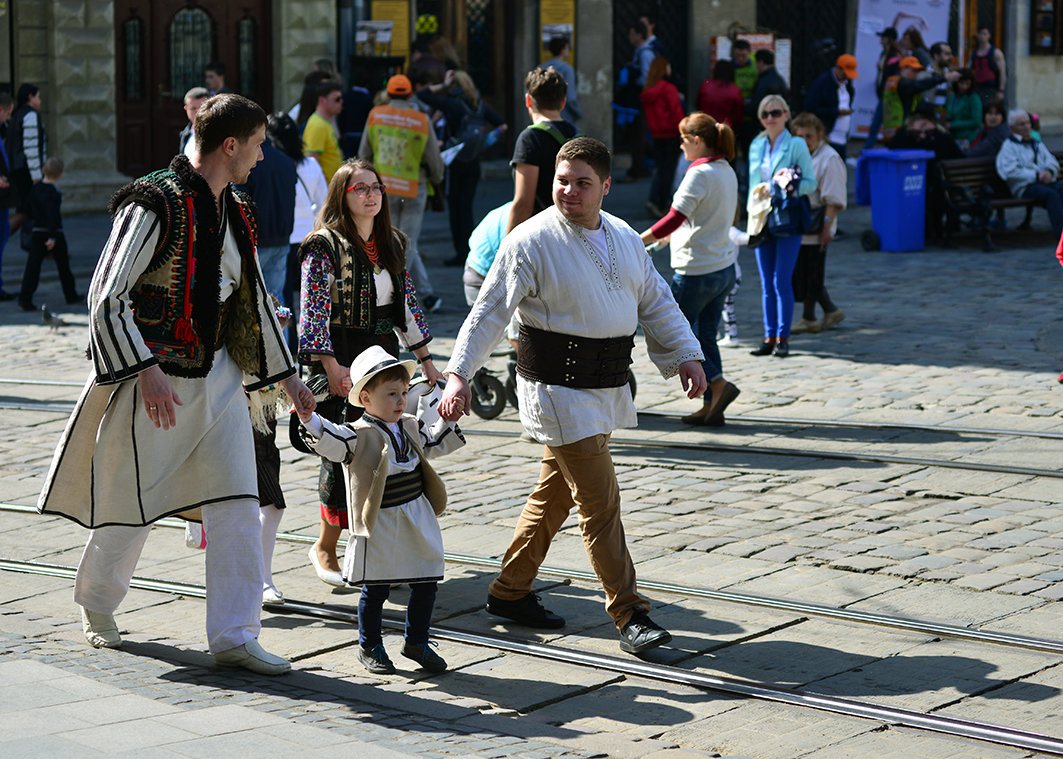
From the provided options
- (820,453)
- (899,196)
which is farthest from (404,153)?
(899,196)

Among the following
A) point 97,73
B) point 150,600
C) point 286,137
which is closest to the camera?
point 150,600

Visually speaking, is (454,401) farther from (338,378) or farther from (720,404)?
(720,404)

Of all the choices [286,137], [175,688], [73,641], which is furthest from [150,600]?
[286,137]

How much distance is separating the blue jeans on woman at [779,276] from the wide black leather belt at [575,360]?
228 inches

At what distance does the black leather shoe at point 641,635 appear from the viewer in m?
5.60

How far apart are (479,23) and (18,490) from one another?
57.8 feet

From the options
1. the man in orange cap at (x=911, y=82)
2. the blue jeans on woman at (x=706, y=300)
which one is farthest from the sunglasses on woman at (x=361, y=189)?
the man in orange cap at (x=911, y=82)

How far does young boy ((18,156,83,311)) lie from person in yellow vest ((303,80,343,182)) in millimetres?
2896

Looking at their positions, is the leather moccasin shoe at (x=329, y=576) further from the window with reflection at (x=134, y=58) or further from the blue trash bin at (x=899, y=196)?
the window with reflection at (x=134, y=58)

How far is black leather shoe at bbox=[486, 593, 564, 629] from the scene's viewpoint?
236 inches

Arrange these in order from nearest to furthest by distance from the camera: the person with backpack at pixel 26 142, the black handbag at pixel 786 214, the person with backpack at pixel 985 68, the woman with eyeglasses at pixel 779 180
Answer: the black handbag at pixel 786 214
the woman with eyeglasses at pixel 779 180
the person with backpack at pixel 26 142
the person with backpack at pixel 985 68

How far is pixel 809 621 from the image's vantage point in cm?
600

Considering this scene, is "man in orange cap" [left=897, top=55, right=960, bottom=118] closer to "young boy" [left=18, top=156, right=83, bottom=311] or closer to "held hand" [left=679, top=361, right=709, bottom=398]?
"young boy" [left=18, top=156, right=83, bottom=311]

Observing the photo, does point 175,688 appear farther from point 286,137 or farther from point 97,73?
point 97,73
